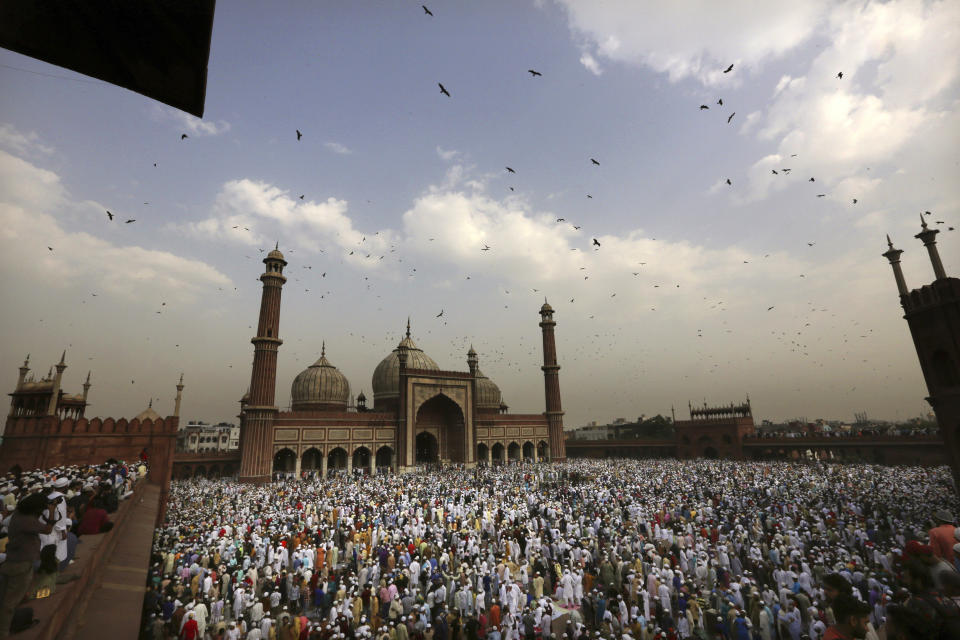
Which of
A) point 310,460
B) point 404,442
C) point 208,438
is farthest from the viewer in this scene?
point 208,438

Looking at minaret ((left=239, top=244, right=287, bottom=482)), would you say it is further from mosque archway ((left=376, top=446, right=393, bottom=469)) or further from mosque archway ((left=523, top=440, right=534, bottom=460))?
mosque archway ((left=523, top=440, right=534, bottom=460))

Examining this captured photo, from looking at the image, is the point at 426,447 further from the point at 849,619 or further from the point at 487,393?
the point at 849,619

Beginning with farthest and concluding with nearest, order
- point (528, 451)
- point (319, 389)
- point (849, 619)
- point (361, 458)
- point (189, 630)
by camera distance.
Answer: point (528, 451) → point (319, 389) → point (361, 458) → point (189, 630) → point (849, 619)

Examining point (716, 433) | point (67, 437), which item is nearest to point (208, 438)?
point (67, 437)

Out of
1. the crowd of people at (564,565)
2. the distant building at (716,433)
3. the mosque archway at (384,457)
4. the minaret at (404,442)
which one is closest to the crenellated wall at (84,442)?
the crowd of people at (564,565)

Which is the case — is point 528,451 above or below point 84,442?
below

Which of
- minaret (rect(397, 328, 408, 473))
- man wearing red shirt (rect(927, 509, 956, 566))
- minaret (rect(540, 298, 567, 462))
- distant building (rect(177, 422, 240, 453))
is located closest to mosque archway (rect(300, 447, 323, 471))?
minaret (rect(397, 328, 408, 473))
